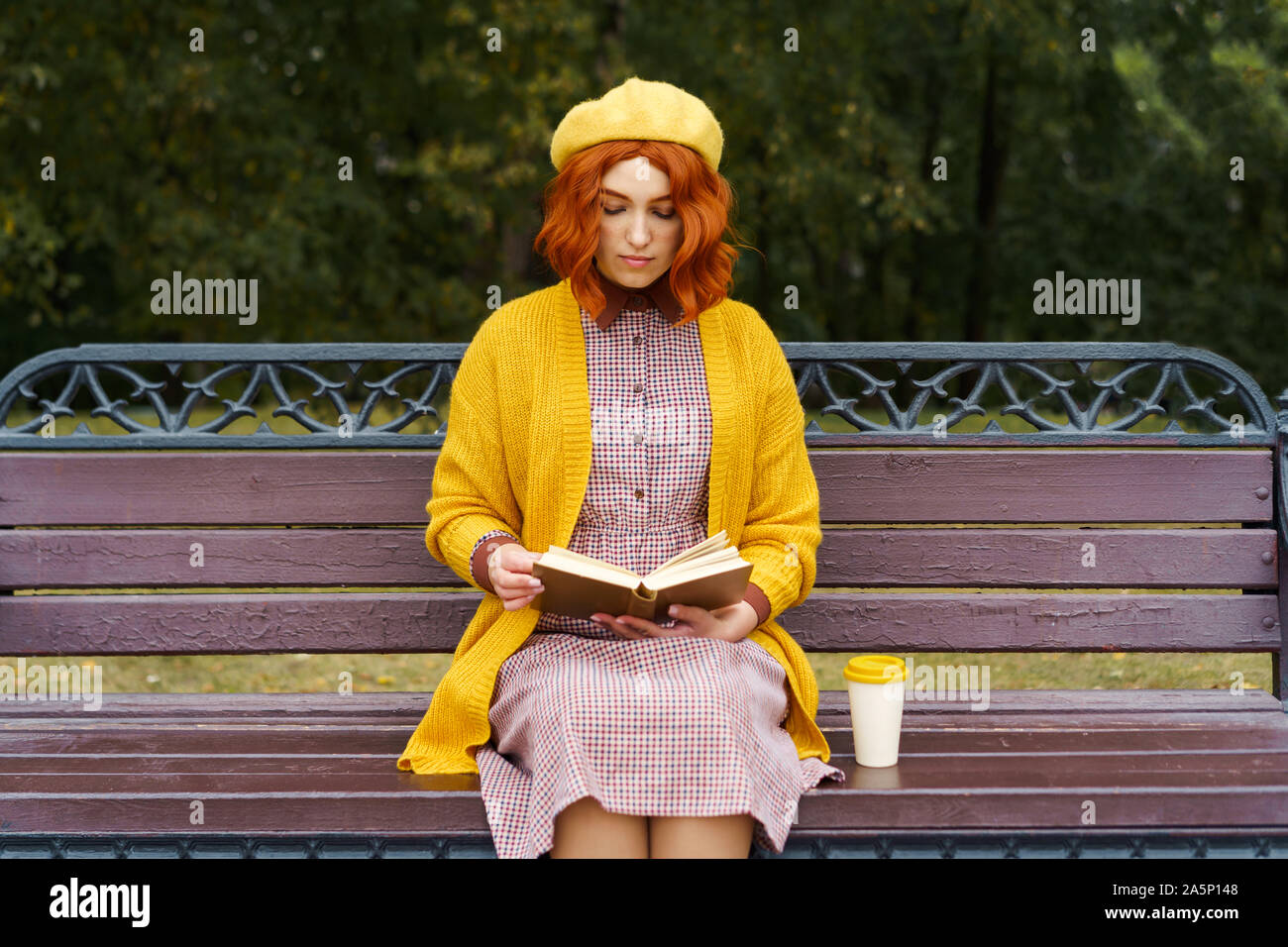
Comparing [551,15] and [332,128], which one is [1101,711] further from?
[332,128]

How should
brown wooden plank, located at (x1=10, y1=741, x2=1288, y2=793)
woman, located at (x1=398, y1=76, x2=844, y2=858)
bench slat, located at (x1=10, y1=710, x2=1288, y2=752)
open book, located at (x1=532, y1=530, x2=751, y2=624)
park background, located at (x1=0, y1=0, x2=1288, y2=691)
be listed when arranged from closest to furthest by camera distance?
open book, located at (x1=532, y1=530, x2=751, y2=624) → woman, located at (x1=398, y1=76, x2=844, y2=858) → brown wooden plank, located at (x1=10, y1=741, x2=1288, y2=793) → bench slat, located at (x1=10, y1=710, x2=1288, y2=752) → park background, located at (x1=0, y1=0, x2=1288, y2=691)

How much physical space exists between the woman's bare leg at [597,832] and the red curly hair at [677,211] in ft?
3.39

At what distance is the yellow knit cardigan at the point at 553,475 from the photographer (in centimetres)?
279

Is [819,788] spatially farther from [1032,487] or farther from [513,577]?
[1032,487]

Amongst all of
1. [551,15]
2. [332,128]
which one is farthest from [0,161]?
[551,15]

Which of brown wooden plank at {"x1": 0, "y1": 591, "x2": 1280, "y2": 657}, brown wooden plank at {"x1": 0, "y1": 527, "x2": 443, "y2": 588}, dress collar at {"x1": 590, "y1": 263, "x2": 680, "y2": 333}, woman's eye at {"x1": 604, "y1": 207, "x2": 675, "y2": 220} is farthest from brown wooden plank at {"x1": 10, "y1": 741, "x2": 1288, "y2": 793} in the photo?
woman's eye at {"x1": 604, "y1": 207, "x2": 675, "y2": 220}

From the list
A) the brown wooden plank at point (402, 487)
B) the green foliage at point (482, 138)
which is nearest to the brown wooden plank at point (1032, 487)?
the brown wooden plank at point (402, 487)

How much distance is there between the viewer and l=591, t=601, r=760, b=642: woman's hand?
103 inches

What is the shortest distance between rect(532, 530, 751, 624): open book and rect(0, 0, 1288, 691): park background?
18.1 feet

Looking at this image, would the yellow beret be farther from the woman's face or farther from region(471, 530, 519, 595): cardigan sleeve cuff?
region(471, 530, 519, 595): cardigan sleeve cuff

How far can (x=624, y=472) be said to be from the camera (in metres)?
2.80

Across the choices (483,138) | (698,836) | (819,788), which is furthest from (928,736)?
(483,138)

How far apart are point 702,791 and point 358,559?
4.40 ft

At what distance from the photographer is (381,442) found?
11.2 feet
